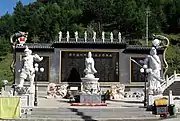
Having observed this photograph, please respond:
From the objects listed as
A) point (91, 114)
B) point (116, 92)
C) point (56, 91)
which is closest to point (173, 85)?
point (116, 92)

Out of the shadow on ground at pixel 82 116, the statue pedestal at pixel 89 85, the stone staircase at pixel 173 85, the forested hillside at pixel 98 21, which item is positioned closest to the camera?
the shadow on ground at pixel 82 116

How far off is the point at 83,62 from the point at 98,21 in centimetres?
3932

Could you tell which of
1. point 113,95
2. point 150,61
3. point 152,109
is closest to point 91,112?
point 152,109

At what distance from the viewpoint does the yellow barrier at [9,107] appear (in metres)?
19.7

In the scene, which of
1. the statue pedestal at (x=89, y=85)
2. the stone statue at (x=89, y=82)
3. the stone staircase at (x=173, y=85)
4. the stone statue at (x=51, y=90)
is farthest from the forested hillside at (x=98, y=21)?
the statue pedestal at (x=89, y=85)

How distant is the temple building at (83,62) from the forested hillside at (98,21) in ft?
74.2

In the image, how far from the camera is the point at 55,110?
21.0 m

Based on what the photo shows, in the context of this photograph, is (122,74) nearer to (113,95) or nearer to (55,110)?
(113,95)

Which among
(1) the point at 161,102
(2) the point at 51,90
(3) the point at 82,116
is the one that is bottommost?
(3) the point at 82,116

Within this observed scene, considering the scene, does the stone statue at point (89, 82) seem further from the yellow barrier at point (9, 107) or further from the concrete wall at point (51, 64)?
the yellow barrier at point (9, 107)

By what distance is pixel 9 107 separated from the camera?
19953mm

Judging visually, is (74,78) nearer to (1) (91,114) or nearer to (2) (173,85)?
(2) (173,85)

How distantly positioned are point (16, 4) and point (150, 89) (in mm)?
72002

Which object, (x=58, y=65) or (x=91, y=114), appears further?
(x=58, y=65)
